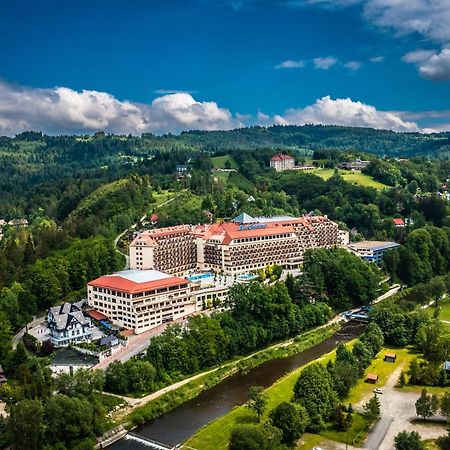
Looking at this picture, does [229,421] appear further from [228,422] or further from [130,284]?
[130,284]

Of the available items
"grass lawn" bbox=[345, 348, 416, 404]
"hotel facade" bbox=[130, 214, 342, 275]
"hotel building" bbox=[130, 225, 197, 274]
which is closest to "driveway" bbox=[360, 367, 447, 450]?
"grass lawn" bbox=[345, 348, 416, 404]

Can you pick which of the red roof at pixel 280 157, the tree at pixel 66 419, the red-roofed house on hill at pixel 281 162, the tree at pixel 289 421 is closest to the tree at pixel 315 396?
the tree at pixel 289 421

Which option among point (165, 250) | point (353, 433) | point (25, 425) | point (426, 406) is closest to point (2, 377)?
point (25, 425)

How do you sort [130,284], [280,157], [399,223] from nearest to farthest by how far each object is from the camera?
1. [130,284]
2. [399,223]
3. [280,157]

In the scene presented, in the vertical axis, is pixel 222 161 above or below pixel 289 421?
above

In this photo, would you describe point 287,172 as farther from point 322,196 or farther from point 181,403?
point 181,403

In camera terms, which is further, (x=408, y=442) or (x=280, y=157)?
(x=280, y=157)

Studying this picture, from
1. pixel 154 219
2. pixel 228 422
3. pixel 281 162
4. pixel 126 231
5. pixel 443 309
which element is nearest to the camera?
pixel 228 422
